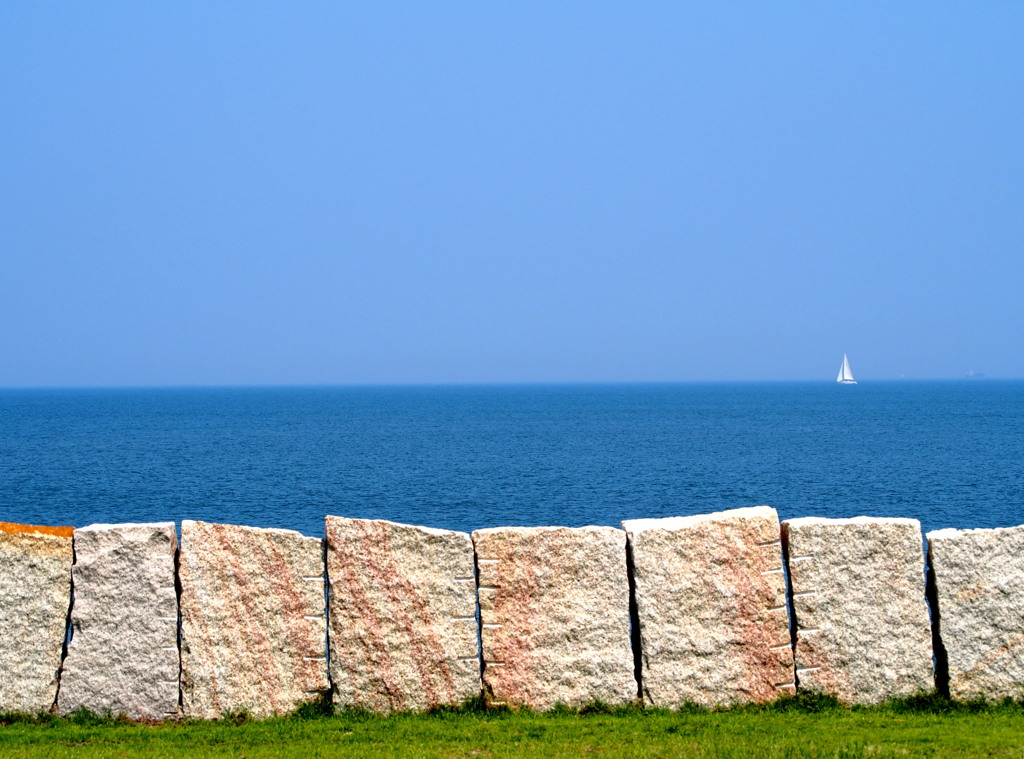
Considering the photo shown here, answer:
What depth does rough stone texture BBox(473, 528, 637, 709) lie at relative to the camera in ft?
27.0

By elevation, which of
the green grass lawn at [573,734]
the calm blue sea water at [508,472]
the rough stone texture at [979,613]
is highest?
the rough stone texture at [979,613]

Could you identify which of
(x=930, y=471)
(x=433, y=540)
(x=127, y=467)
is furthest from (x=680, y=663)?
(x=127, y=467)

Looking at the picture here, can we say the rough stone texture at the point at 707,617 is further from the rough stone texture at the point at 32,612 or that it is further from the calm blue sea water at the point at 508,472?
the calm blue sea water at the point at 508,472

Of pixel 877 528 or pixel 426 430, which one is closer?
pixel 877 528

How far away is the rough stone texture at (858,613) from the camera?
827 cm

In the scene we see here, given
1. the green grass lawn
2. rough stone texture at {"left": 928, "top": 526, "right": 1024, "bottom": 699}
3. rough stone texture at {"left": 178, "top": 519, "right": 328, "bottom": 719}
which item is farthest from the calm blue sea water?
rough stone texture at {"left": 928, "top": 526, "right": 1024, "bottom": 699}

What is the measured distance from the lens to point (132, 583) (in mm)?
8172

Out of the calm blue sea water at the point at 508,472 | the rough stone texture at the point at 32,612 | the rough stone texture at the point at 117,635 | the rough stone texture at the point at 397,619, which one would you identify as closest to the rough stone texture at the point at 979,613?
Answer: the rough stone texture at the point at 397,619

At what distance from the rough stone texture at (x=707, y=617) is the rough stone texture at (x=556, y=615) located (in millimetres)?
196

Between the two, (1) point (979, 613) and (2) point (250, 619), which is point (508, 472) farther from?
(1) point (979, 613)

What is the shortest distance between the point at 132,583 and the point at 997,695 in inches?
273

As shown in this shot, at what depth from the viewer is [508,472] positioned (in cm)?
5312

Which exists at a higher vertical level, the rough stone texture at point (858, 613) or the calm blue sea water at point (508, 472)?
the rough stone texture at point (858, 613)

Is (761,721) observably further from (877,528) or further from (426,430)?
(426,430)
